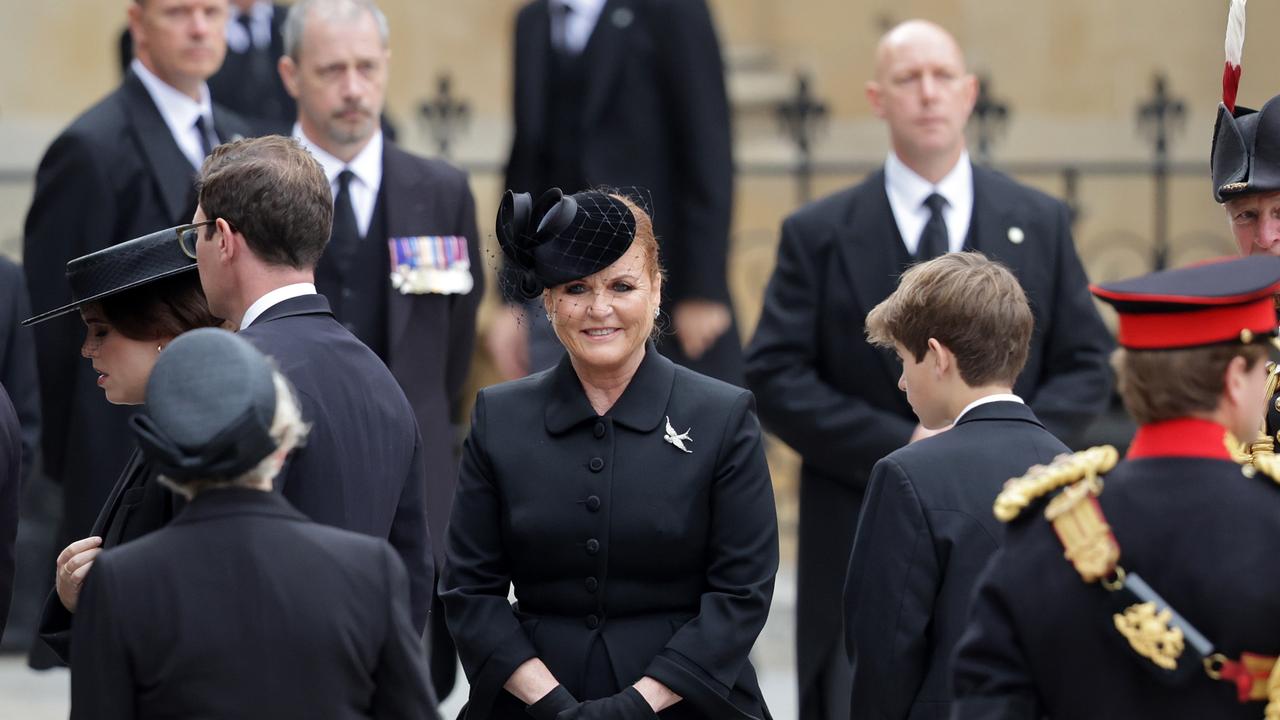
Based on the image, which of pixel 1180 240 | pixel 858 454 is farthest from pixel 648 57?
pixel 1180 240

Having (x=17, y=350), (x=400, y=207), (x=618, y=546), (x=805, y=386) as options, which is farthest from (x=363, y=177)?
(x=618, y=546)

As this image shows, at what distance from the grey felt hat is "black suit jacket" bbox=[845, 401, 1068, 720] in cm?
130

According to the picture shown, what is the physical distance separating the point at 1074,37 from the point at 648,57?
5743 millimetres

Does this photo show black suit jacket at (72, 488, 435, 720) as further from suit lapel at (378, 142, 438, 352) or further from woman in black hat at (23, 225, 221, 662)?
suit lapel at (378, 142, 438, 352)

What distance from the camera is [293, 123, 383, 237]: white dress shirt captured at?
5.98 metres

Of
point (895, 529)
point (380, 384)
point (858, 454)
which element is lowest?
point (858, 454)

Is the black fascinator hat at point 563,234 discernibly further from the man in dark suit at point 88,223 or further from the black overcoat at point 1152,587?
the man in dark suit at point 88,223

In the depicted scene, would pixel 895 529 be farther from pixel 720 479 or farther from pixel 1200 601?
pixel 1200 601

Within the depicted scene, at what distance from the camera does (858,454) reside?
5645mm

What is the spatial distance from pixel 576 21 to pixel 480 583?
3.01 metres

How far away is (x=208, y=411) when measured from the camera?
127 inches

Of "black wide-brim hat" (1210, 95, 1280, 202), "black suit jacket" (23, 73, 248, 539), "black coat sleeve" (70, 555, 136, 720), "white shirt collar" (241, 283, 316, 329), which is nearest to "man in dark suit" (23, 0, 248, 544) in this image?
"black suit jacket" (23, 73, 248, 539)

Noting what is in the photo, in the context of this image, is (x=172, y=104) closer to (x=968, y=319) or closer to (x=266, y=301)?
(x=266, y=301)

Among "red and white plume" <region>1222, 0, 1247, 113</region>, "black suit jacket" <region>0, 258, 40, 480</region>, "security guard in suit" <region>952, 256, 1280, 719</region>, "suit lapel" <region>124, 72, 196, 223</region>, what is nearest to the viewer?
"security guard in suit" <region>952, 256, 1280, 719</region>
